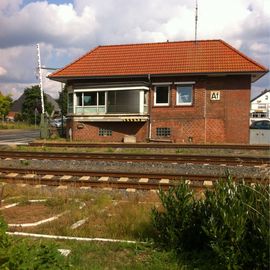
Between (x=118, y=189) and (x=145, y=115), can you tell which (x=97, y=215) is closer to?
(x=118, y=189)

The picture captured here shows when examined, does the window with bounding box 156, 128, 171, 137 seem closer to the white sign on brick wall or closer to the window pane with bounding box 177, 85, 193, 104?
the window pane with bounding box 177, 85, 193, 104

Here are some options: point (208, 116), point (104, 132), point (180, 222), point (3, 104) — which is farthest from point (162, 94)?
point (3, 104)

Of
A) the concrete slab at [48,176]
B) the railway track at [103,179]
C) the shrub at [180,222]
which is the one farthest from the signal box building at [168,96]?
the shrub at [180,222]

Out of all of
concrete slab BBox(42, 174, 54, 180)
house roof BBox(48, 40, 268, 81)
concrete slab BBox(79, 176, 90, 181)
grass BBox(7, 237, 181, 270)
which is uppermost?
house roof BBox(48, 40, 268, 81)

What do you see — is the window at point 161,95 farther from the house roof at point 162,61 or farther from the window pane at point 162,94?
the house roof at point 162,61

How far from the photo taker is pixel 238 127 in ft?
87.4

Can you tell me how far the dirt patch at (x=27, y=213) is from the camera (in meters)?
7.50

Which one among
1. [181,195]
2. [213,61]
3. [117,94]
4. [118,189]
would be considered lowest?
[118,189]

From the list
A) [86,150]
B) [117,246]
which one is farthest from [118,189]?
[86,150]

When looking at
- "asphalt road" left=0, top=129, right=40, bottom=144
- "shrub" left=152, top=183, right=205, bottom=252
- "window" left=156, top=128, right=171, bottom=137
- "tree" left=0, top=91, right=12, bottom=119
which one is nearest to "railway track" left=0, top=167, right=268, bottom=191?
"shrub" left=152, top=183, right=205, bottom=252

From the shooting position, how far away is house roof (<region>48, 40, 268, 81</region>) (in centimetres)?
2692

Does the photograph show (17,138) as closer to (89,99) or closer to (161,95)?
(89,99)

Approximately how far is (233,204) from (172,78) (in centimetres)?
2343

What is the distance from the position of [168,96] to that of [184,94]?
110cm
